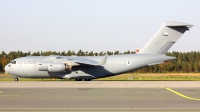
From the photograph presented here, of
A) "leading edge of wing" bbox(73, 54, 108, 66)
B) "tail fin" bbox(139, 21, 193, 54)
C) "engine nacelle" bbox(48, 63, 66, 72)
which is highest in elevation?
"tail fin" bbox(139, 21, 193, 54)

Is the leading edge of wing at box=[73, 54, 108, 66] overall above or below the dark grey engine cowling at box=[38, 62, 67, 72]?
above

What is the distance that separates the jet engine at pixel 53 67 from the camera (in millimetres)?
38781

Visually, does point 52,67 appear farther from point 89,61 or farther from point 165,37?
point 165,37

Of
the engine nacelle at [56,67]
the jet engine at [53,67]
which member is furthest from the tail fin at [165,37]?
the engine nacelle at [56,67]

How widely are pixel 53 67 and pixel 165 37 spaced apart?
13.2m

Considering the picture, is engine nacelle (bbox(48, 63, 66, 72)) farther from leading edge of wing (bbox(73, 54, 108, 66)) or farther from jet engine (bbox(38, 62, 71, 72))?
leading edge of wing (bbox(73, 54, 108, 66))

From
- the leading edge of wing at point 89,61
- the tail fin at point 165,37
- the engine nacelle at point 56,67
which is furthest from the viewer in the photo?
the engine nacelle at point 56,67

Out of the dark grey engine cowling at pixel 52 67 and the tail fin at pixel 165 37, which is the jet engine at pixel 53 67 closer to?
the dark grey engine cowling at pixel 52 67

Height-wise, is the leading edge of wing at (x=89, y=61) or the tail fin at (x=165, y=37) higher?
the tail fin at (x=165, y=37)

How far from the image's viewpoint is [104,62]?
38.5 metres

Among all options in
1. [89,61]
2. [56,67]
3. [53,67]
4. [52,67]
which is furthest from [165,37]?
[52,67]

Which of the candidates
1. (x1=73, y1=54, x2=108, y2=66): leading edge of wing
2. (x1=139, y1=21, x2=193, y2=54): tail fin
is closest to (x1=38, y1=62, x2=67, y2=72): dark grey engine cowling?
(x1=73, y1=54, x2=108, y2=66): leading edge of wing

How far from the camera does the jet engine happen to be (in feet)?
127

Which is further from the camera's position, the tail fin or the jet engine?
the jet engine
